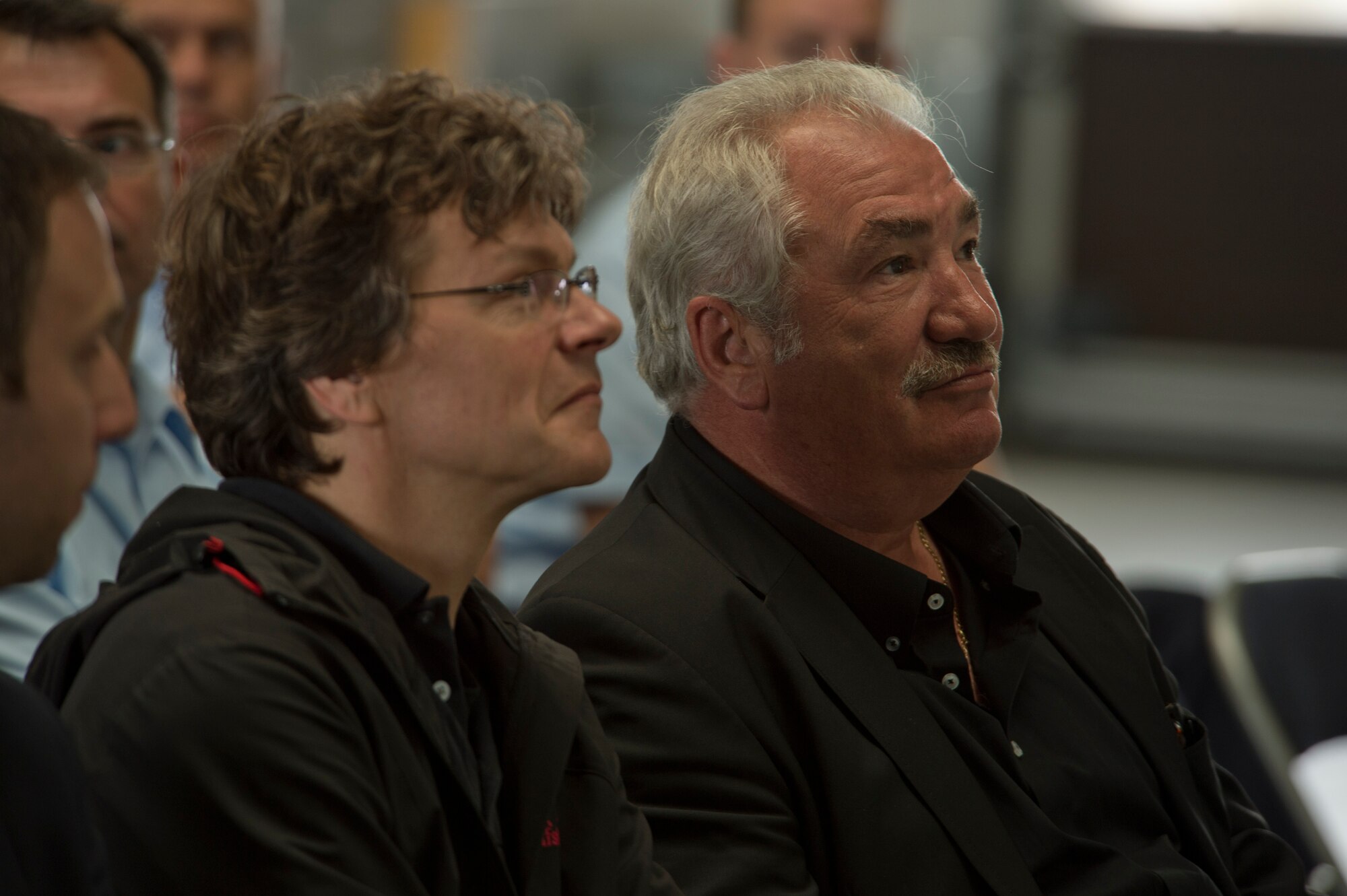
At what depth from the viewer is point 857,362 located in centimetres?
175

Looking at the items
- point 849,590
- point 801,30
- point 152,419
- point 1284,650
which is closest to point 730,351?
point 849,590

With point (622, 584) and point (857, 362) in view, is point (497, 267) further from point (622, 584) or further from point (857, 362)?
point (857, 362)

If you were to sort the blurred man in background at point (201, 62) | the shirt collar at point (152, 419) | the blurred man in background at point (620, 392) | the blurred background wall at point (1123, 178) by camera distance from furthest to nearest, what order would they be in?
the blurred background wall at point (1123, 178), the blurred man in background at point (620, 392), the blurred man in background at point (201, 62), the shirt collar at point (152, 419)

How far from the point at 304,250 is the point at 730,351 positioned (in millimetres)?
627

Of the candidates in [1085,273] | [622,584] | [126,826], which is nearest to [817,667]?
[622,584]

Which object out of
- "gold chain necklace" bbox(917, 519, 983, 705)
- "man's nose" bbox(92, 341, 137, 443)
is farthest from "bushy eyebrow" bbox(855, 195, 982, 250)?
"man's nose" bbox(92, 341, 137, 443)

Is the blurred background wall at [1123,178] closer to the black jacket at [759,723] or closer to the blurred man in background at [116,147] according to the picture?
the blurred man in background at [116,147]

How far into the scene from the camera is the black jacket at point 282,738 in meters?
1.08

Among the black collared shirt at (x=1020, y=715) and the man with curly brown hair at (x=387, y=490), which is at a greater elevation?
the man with curly brown hair at (x=387, y=490)

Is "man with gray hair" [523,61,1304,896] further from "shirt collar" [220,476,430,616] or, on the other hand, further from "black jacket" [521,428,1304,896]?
"shirt collar" [220,476,430,616]

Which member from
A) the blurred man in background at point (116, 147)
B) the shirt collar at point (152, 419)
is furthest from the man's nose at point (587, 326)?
the shirt collar at point (152, 419)

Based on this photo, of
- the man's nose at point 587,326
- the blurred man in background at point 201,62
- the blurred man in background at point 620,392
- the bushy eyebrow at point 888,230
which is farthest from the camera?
the blurred man in background at point 620,392

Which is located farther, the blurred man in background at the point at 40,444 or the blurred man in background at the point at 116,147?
the blurred man in background at the point at 116,147

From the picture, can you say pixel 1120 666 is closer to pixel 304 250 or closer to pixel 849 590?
pixel 849 590
